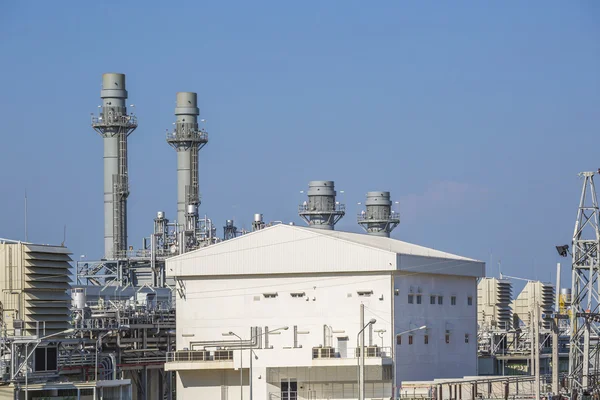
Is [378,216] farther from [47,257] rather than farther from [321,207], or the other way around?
[47,257]

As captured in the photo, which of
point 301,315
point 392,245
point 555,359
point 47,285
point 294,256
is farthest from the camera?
point 392,245

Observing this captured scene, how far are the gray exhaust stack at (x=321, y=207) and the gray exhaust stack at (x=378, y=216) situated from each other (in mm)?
7122

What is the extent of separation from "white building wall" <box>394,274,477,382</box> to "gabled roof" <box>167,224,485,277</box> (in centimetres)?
154

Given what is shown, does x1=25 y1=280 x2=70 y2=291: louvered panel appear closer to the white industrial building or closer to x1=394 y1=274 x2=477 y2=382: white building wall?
the white industrial building

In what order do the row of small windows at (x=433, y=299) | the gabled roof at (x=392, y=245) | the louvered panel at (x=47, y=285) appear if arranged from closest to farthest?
the louvered panel at (x=47, y=285)
the row of small windows at (x=433, y=299)
the gabled roof at (x=392, y=245)

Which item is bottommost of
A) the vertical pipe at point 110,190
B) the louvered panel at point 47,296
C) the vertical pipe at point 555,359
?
the vertical pipe at point 555,359

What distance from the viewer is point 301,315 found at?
90375 mm

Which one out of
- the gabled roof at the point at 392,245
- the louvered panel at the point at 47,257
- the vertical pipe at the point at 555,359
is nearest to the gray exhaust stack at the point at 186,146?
the gabled roof at the point at 392,245

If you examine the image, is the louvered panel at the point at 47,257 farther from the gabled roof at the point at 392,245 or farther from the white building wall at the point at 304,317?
the gabled roof at the point at 392,245

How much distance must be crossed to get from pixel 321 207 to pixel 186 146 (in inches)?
604

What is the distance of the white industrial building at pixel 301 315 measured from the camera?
86562mm

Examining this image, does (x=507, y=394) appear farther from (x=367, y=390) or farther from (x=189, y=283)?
(x=189, y=283)

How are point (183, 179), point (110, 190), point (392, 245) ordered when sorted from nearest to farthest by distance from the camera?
point (392, 245) → point (110, 190) → point (183, 179)

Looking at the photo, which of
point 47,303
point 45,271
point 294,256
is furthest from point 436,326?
point 45,271
